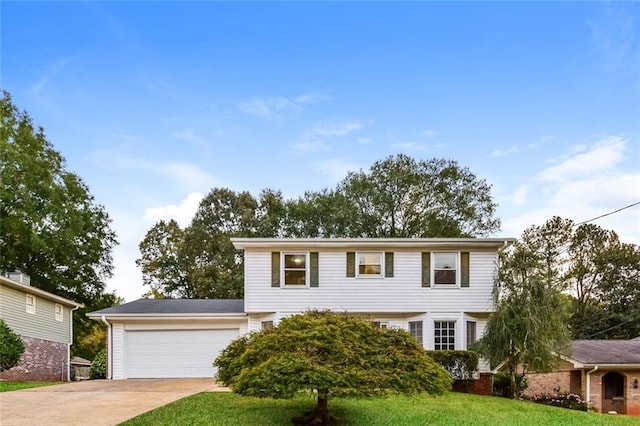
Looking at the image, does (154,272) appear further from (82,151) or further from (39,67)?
(39,67)

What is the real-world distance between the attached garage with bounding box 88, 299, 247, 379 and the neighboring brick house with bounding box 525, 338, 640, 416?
11.4 m

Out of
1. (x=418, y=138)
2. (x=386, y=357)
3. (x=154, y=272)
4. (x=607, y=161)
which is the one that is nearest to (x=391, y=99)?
(x=418, y=138)

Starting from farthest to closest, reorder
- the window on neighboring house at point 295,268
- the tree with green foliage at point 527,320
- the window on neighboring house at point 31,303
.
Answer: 1. the window on neighboring house at point 31,303
2. the window on neighboring house at point 295,268
3. the tree with green foliage at point 527,320

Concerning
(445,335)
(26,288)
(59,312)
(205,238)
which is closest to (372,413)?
(445,335)

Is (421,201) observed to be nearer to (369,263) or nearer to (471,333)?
(369,263)

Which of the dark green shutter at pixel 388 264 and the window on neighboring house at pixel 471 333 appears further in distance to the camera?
the dark green shutter at pixel 388 264

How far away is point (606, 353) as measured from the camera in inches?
709

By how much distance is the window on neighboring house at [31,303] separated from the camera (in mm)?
18469

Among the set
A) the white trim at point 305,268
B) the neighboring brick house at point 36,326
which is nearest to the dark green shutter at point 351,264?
the white trim at point 305,268

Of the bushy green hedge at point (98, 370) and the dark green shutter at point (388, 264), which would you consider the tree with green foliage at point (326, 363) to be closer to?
the dark green shutter at point (388, 264)

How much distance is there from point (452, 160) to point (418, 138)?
29.3 ft

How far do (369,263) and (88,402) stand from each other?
30.6 feet

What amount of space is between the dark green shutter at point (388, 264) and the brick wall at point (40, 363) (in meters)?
13.5

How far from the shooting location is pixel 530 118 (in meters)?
16.8
